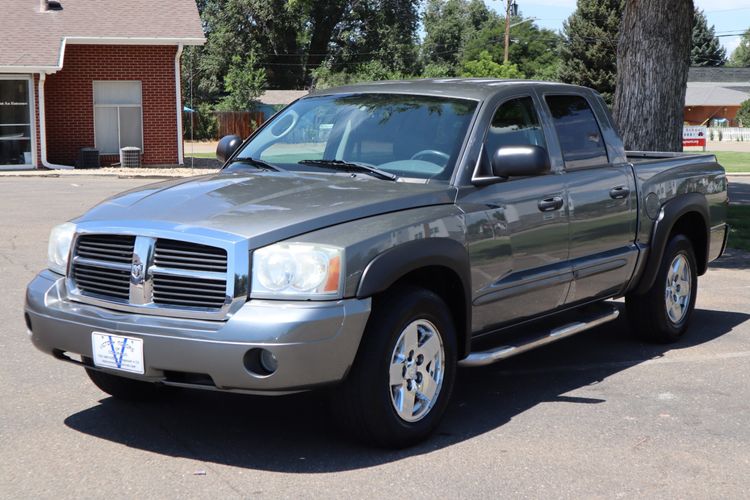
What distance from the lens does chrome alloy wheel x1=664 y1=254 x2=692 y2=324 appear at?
7.76 m

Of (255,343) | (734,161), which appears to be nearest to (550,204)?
(255,343)

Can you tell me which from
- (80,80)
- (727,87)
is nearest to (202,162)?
(80,80)

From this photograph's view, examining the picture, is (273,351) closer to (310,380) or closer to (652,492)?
(310,380)

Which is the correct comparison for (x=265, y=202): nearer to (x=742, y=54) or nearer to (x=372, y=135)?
(x=372, y=135)

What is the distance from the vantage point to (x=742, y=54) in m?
168

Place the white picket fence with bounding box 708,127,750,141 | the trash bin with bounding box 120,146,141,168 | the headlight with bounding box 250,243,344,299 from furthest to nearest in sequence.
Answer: the white picket fence with bounding box 708,127,750,141, the trash bin with bounding box 120,146,141,168, the headlight with bounding box 250,243,344,299

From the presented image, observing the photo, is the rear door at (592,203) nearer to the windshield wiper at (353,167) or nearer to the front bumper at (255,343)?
the windshield wiper at (353,167)

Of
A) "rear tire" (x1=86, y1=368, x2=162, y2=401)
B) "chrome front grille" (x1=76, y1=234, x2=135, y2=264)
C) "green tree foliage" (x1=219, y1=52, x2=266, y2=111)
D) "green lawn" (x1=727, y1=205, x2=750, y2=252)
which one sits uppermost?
"green tree foliage" (x1=219, y1=52, x2=266, y2=111)

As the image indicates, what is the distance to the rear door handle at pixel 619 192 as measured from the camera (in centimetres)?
693

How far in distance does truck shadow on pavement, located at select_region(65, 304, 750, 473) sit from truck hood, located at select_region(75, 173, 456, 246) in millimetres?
1040

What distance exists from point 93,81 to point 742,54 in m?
155

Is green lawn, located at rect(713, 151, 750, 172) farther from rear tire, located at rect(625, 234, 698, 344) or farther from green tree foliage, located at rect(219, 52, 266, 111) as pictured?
green tree foliage, located at rect(219, 52, 266, 111)

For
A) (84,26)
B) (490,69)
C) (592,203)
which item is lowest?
(592,203)

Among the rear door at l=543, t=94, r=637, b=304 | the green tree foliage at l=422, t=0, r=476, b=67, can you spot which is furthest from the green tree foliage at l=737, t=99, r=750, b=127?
the rear door at l=543, t=94, r=637, b=304
